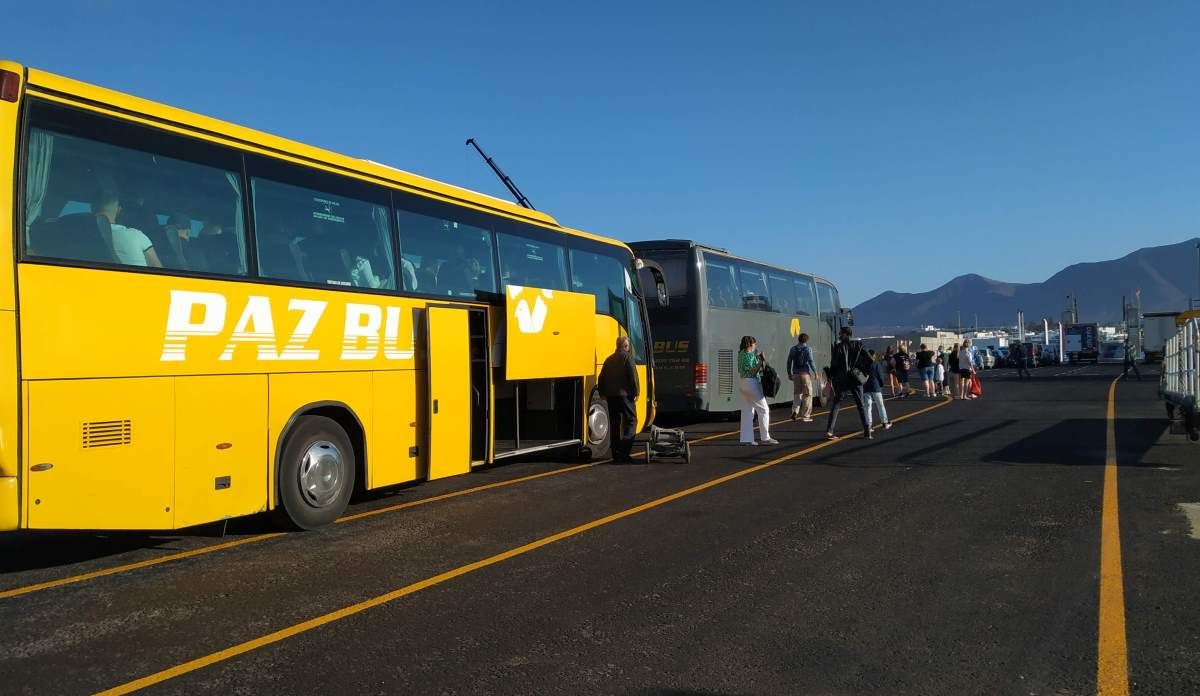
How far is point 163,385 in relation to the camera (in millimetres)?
6348

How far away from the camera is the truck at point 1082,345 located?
258 ft

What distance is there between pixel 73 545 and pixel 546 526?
400 centimetres

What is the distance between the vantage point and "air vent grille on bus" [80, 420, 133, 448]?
5809 mm

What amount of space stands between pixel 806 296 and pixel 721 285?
20.6ft

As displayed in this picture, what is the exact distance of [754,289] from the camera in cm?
2108

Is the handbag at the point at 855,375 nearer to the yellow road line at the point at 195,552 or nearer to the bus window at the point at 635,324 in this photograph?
the bus window at the point at 635,324

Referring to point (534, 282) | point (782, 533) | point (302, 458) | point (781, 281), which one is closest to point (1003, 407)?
point (781, 281)

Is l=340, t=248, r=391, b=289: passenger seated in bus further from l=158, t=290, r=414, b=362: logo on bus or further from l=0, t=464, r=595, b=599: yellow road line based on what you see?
l=0, t=464, r=595, b=599: yellow road line

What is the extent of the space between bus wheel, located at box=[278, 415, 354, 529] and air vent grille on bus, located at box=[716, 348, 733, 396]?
1177 centimetres

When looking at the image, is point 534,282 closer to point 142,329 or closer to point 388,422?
point 388,422

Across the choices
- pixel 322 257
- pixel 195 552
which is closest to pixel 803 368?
pixel 322 257

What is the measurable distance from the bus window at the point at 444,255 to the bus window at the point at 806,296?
15.3 m

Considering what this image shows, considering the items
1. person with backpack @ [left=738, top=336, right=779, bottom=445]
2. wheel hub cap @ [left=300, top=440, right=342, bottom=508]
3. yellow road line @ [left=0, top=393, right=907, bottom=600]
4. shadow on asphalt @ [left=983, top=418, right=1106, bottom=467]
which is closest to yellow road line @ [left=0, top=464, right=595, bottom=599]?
yellow road line @ [left=0, top=393, right=907, bottom=600]

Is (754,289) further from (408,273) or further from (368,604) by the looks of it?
(368,604)
